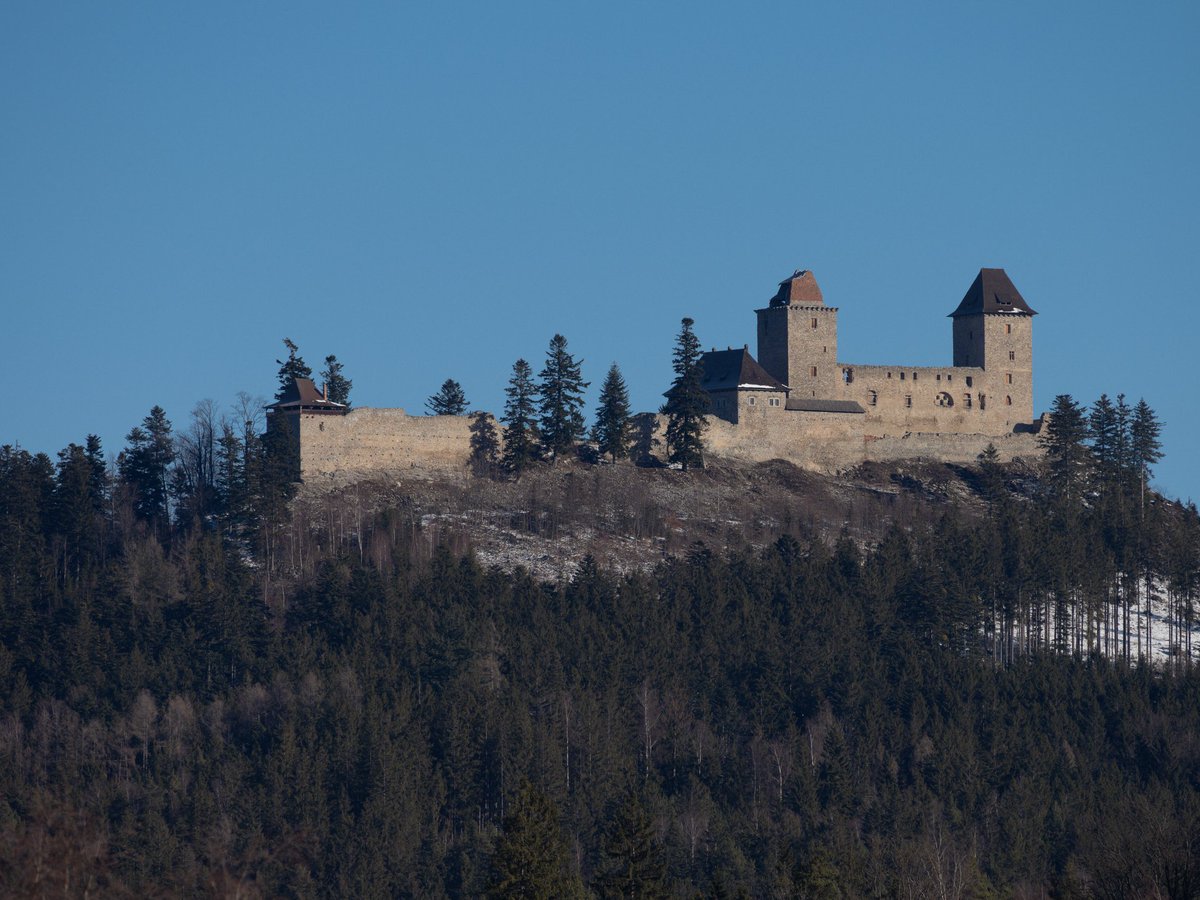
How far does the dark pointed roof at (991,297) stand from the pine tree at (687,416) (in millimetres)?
17248

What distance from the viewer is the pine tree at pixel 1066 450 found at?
288 feet

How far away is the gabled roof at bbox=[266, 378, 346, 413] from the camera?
77.5 meters

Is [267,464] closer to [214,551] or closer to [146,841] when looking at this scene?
[214,551]

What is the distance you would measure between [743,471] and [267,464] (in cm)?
1998

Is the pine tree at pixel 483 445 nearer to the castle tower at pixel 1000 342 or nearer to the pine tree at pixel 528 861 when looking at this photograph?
the castle tower at pixel 1000 342

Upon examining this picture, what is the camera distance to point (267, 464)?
75.6 m

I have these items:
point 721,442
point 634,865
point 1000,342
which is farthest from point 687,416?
point 634,865

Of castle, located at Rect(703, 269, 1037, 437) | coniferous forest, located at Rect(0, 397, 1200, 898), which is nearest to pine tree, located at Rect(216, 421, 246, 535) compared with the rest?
coniferous forest, located at Rect(0, 397, 1200, 898)

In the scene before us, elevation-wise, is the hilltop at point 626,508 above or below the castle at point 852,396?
below

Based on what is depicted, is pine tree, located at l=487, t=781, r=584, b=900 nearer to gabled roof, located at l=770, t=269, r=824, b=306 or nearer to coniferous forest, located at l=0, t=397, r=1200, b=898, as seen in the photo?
coniferous forest, located at l=0, t=397, r=1200, b=898

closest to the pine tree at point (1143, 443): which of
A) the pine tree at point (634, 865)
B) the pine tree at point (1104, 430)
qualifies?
the pine tree at point (1104, 430)

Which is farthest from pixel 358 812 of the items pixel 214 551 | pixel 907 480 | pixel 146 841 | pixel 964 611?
pixel 907 480

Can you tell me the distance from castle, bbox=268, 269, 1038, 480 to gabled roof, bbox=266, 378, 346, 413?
199 inches

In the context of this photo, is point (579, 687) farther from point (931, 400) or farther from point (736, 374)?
point (931, 400)
